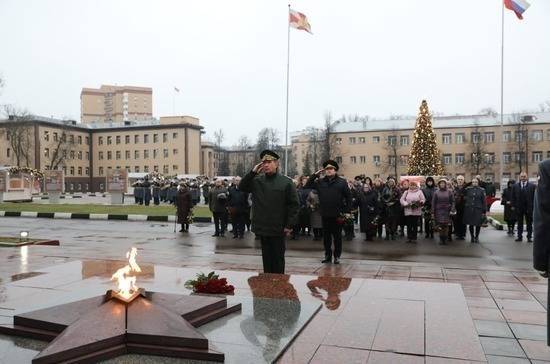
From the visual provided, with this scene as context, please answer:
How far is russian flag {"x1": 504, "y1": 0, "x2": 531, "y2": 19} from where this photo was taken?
24739mm

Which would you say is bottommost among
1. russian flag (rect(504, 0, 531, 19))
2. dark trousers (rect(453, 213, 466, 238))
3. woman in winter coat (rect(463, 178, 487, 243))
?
dark trousers (rect(453, 213, 466, 238))

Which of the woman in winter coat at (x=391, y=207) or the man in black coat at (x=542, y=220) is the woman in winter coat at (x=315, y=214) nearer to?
the woman in winter coat at (x=391, y=207)

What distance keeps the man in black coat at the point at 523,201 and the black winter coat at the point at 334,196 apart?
6.37 m

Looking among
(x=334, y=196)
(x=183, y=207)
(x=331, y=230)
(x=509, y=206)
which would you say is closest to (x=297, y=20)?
(x=183, y=207)

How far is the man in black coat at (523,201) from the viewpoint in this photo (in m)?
12.6

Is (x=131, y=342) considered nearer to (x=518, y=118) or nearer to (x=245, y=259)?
(x=245, y=259)

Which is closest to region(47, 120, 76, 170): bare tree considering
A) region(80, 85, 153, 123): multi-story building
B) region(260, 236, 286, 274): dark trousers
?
region(80, 85, 153, 123): multi-story building

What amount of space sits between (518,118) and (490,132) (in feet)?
14.6

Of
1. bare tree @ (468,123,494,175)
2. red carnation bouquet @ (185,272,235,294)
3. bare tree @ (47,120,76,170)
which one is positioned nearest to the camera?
red carnation bouquet @ (185,272,235,294)

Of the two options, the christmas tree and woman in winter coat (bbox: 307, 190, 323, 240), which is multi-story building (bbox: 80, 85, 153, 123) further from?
woman in winter coat (bbox: 307, 190, 323, 240)

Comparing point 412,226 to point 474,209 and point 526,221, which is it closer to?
point 474,209

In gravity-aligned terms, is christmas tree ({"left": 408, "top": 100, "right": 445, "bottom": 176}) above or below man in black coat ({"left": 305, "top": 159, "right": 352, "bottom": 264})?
above

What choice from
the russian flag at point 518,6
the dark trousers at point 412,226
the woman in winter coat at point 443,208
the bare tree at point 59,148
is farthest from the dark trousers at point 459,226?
the bare tree at point 59,148

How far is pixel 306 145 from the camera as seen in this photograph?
10456cm
